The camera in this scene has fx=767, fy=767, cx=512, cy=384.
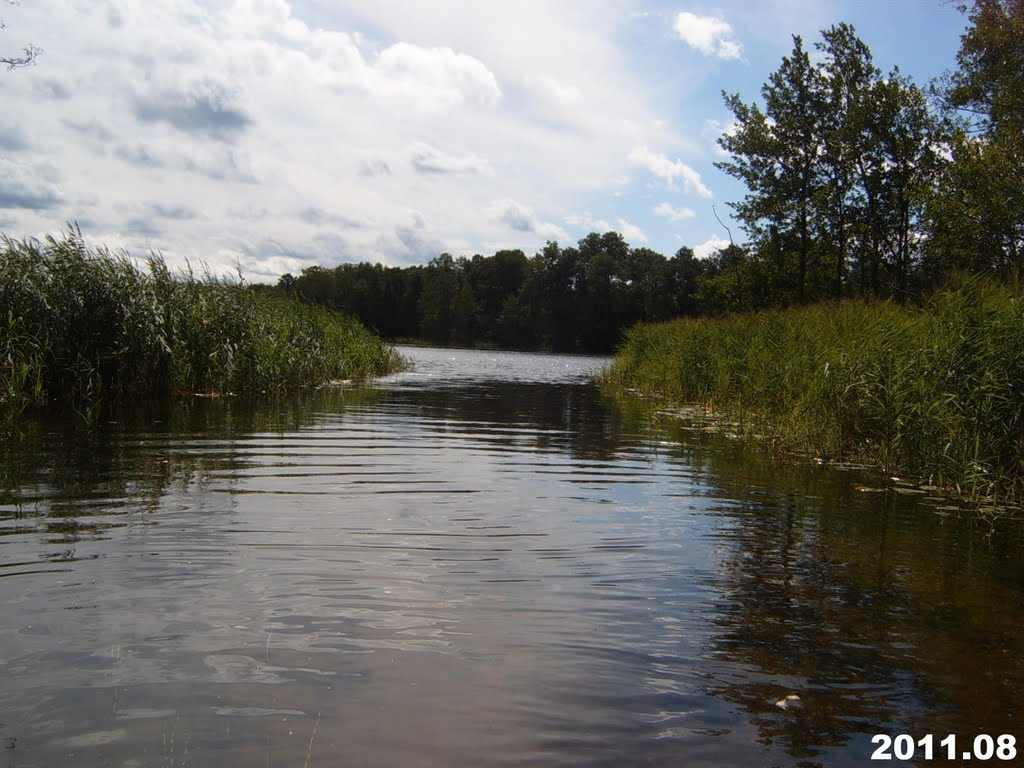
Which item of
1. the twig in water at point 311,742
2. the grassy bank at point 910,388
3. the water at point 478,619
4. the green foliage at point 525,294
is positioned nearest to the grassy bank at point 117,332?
the water at point 478,619

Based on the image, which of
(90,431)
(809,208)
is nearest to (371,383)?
(90,431)

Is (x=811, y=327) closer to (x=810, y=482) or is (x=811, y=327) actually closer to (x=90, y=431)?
(x=810, y=482)

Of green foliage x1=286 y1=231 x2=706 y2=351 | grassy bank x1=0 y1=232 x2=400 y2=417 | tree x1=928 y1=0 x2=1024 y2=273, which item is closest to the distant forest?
tree x1=928 y1=0 x2=1024 y2=273

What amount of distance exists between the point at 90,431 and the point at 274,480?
13.4 feet

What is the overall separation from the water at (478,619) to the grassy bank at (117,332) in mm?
4938

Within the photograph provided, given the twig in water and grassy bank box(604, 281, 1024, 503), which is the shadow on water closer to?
grassy bank box(604, 281, 1024, 503)

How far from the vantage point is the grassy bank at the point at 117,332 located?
12523mm

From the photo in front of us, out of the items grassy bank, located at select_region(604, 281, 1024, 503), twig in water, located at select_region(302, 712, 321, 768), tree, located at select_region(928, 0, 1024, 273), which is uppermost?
tree, located at select_region(928, 0, 1024, 273)

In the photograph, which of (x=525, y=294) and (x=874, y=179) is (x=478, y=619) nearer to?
(x=874, y=179)

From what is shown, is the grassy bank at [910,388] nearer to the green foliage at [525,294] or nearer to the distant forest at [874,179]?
the distant forest at [874,179]

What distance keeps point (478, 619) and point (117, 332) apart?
1215cm

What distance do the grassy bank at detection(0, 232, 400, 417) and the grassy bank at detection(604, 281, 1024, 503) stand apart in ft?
35.6

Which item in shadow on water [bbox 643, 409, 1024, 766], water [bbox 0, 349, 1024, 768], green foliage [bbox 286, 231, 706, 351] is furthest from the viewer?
green foliage [bbox 286, 231, 706, 351]

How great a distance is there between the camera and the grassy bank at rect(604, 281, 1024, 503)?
7926 mm
